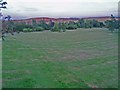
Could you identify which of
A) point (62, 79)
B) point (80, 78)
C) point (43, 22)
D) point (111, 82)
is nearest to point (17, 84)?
point (62, 79)

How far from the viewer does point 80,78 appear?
10742 millimetres

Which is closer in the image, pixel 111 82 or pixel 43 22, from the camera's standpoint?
pixel 111 82

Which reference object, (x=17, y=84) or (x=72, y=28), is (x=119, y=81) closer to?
(x=17, y=84)

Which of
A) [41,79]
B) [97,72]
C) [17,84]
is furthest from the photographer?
[97,72]

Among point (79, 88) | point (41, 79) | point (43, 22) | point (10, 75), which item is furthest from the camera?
point (43, 22)

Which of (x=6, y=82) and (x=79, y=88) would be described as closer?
(x=79, y=88)

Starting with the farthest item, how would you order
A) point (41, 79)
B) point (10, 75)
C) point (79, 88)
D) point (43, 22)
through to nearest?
point (43, 22)
point (10, 75)
point (41, 79)
point (79, 88)

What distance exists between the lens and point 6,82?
387 inches

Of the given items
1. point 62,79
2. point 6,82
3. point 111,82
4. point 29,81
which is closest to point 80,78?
point 62,79

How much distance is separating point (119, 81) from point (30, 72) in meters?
4.52

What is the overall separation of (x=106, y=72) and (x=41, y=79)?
3499 mm

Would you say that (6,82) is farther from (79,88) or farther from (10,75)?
(79,88)

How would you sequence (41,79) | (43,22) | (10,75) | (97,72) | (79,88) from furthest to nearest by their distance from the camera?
(43,22)
(97,72)
(10,75)
(41,79)
(79,88)

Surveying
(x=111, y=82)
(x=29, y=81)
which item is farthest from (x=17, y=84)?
(x=111, y=82)
